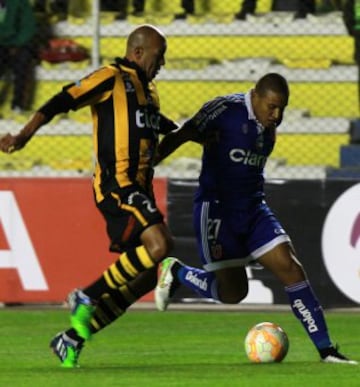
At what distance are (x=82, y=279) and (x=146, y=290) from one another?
5.04 m

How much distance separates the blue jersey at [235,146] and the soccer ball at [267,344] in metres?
0.97

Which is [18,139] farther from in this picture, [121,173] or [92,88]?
[121,173]

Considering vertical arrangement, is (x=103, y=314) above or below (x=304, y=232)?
above

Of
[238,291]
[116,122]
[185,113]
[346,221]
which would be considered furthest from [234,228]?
[185,113]

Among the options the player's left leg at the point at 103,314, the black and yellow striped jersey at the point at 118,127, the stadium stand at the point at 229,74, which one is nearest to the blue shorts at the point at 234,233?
the player's left leg at the point at 103,314

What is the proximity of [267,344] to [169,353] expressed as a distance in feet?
4.14

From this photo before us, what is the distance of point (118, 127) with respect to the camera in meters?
8.67

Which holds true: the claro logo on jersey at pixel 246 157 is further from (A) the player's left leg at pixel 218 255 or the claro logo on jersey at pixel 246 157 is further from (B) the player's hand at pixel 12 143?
(B) the player's hand at pixel 12 143

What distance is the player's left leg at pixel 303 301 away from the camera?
8859 mm

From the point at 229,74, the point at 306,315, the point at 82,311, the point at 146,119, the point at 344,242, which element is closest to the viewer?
the point at 82,311

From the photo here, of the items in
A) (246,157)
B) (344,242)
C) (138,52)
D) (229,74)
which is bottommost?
(344,242)

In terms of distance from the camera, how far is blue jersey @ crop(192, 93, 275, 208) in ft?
30.9

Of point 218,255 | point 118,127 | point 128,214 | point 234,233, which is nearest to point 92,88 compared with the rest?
point 118,127

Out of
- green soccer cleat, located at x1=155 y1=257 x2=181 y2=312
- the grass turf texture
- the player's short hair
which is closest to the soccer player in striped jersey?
the grass turf texture
